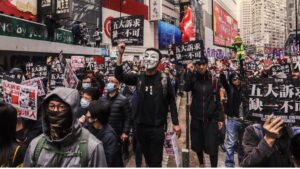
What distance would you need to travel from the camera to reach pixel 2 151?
280 cm

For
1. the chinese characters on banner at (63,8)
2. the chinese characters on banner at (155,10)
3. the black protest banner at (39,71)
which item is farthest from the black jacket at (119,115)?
the chinese characters on banner at (155,10)

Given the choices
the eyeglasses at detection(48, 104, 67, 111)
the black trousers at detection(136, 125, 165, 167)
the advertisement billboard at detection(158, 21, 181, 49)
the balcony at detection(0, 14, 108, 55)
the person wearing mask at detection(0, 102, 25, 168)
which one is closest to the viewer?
the eyeglasses at detection(48, 104, 67, 111)

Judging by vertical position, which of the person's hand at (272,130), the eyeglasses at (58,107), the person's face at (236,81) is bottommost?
Answer: the person's hand at (272,130)

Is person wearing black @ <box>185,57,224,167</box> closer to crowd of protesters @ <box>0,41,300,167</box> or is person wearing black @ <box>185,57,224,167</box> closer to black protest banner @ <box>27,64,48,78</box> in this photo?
crowd of protesters @ <box>0,41,300,167</box>

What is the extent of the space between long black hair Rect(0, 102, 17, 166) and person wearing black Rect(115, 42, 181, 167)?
212 centimetres

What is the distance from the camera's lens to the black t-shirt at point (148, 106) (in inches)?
189

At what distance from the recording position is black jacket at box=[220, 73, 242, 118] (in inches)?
254

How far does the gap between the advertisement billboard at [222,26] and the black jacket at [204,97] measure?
8521 cm

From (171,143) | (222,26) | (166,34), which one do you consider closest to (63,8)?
(171,143)

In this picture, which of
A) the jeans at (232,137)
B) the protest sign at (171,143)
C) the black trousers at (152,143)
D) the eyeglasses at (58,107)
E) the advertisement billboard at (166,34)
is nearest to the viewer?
the eyeglasses at (58,107)

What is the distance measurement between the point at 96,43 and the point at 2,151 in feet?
75.6

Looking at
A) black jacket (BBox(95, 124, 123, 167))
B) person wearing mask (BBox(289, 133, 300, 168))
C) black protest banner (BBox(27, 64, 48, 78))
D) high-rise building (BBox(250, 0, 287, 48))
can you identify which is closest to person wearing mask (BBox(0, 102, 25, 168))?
black jacket (BBox(95, 124, 123, 167))

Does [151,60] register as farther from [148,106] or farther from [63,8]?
[63,8]

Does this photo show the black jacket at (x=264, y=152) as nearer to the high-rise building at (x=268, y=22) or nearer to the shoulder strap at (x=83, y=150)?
the shoulder strap at (x=83, y=150)
